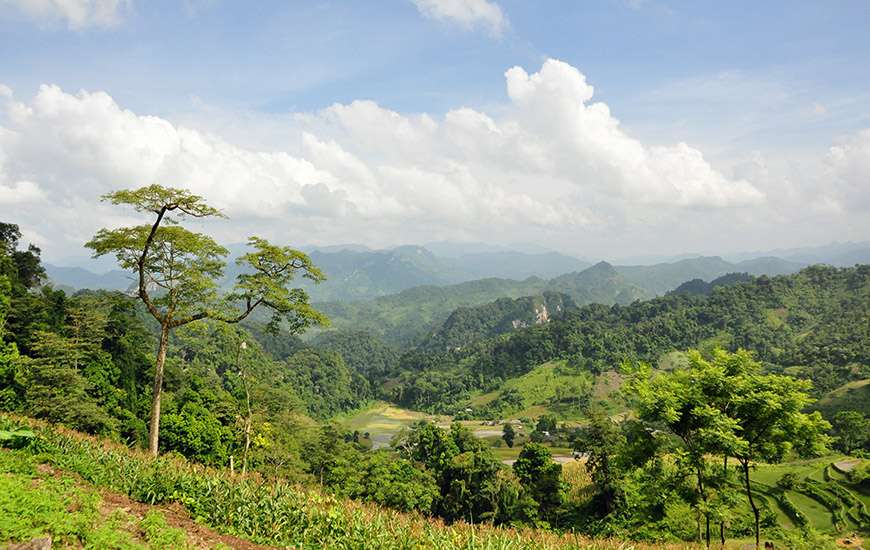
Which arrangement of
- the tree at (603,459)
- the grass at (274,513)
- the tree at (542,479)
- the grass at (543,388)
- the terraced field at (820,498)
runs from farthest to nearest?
the grass at (543,388)
the tree at (542,479)
the tree at (603,459)
the terraced field at (820,498)
the grass at (274,513)

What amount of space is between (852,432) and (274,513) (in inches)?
3330

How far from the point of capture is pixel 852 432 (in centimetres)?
6438

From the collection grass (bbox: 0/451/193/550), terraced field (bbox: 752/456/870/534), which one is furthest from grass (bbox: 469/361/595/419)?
grass (bbox: 0/451/193/550)

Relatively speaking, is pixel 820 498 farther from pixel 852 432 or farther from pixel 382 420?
pixel 382 420

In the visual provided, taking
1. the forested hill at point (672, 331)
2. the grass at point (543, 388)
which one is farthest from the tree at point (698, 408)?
the forested hill at point (672, 331)

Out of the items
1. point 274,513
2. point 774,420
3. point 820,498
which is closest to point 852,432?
point 820,498

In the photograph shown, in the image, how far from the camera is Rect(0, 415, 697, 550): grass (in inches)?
382

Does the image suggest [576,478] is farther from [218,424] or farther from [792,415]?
[792,415]

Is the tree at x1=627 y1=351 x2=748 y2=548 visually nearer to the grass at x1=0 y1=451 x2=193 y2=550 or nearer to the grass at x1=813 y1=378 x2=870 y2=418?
the grass at x1=0 y1=451 x2=193 y2=550

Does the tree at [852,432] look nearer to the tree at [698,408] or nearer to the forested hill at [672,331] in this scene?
the forested hill at [672,331]

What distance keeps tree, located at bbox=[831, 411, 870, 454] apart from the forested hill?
6371 cm

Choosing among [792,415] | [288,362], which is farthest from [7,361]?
[288,362]

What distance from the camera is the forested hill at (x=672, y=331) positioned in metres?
140

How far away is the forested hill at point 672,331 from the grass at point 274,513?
140392 millimetres
